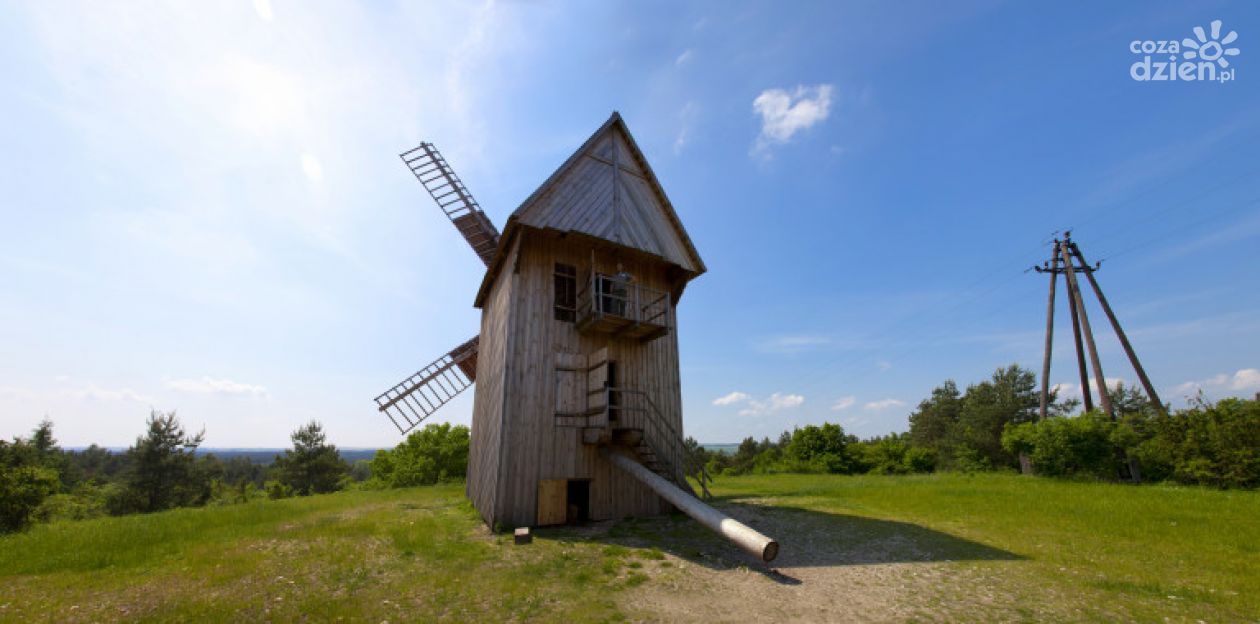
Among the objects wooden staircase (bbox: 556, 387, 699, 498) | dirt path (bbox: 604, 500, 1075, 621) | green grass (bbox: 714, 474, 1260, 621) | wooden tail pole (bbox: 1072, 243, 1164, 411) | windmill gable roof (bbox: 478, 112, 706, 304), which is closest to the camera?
dirt path (bbox: 604, 500, 1075, 621)

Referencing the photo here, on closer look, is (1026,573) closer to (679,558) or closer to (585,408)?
(679,558)

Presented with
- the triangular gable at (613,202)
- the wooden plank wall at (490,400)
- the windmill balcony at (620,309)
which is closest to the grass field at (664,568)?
the wooden plank wall at (490,400)

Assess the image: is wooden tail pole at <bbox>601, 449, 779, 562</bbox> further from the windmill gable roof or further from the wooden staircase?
the windmill gable roof

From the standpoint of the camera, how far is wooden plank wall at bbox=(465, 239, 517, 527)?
1372 centimetres

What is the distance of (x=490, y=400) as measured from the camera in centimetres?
1639

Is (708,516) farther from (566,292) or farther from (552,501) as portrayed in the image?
(566,292)

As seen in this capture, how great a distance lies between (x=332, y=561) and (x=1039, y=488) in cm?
2521

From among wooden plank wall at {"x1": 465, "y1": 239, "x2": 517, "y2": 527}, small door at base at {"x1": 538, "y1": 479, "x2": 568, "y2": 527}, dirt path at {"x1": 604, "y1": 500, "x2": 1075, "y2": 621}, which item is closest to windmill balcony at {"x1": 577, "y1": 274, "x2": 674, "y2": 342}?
wooden plank wall at {"x1": 465, "y1": 239, "x2": 517, "y2": 527}

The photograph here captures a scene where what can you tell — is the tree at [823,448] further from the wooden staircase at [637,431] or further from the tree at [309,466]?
the tree at [309,466]

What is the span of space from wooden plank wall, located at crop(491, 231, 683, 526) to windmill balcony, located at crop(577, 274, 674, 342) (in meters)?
0.58

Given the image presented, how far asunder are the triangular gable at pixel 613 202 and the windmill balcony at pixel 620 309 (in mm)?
1594

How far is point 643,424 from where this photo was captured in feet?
50.9

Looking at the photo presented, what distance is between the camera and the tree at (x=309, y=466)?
1868 inches

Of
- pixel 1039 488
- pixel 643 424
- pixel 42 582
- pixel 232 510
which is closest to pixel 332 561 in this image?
pixel 42 582
